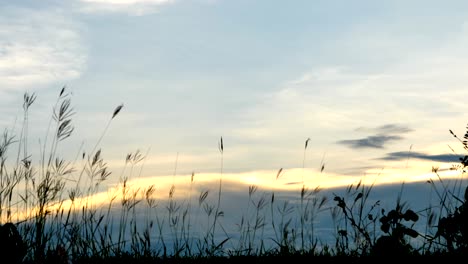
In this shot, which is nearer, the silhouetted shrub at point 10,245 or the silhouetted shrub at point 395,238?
the silhouetted shrub at point 10,245

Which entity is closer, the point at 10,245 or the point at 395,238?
the point at 10,245

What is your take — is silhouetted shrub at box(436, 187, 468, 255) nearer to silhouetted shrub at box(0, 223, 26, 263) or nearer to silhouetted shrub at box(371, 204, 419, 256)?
silhouetted shrub at box(371, 204, 419, 256)

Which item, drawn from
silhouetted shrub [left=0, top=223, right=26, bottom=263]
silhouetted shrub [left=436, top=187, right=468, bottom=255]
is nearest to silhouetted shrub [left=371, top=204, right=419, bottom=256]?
silhouetted shrub [left=436, top=187, right=468, bottom=255]

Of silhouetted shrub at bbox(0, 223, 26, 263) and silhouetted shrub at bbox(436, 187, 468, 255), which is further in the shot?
silhouetted shrub at bbox(436, 187, 468, 255)

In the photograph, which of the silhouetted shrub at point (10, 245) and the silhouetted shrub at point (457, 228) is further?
the silhouetted shrub at point (457, 228)

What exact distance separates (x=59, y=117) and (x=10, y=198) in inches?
32.9

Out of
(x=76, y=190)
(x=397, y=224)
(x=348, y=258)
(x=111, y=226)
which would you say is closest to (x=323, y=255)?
(x=348, y=258)

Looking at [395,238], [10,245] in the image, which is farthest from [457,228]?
[10,245]

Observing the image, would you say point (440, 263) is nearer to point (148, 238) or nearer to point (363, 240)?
point (363, 240)

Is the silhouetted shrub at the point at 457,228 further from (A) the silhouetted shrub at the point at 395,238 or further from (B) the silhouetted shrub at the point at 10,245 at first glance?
(B) the silhouetted shrub at the point at 10,245

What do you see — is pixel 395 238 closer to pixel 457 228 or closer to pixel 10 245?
pixel 457 228

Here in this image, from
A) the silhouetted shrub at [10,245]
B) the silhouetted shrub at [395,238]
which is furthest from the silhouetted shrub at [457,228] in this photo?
the silhouetted shrub at [10,245]

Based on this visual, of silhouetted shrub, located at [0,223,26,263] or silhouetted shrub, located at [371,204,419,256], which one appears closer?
silhouetted shrub, located at [0,223,26,263]

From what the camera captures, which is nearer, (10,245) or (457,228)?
(10,245)
